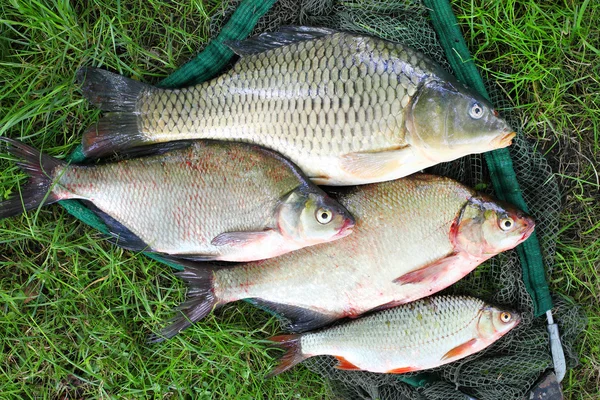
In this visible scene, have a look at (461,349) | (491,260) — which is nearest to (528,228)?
(491,260)

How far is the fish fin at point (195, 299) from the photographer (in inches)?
99.8

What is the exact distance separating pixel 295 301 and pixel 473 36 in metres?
1.54

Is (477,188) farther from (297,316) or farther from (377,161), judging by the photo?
(297,316)

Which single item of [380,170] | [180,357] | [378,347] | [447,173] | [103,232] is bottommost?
[180,357]

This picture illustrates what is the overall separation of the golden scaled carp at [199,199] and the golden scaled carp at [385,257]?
173 mm

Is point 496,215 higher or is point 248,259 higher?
point 496,215

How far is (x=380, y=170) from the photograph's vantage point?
7.55 ft

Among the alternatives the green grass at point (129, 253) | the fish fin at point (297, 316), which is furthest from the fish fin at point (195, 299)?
the fish fin at point (297, 316)

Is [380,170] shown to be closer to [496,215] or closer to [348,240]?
[348,240]

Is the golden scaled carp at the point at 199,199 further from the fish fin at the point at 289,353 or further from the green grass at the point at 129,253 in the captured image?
the fish fin at the point at 289,353

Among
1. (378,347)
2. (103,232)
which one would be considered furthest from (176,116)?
(378,347)

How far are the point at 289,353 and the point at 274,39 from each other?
147cm

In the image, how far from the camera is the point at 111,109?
253 centimetres

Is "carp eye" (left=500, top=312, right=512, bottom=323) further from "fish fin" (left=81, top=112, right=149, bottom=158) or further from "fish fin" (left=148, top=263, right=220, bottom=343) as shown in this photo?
"fish fin" (left=81, top=112, right=149, bottom=158)
